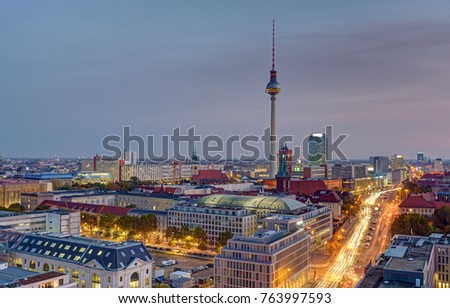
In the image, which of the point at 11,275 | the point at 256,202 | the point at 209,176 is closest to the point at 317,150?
the point at 209,176

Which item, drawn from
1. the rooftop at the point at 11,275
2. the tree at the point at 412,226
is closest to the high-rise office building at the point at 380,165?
the tree at the point at 412,226

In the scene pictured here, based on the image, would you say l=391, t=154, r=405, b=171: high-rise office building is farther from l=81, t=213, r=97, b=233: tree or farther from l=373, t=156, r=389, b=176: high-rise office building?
l=81, t=213, r=97, b=233: tree

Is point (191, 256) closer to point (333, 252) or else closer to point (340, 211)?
point (333, 252)

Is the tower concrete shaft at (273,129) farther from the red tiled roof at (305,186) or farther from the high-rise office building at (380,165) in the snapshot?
the high-rise office building at (380,165)

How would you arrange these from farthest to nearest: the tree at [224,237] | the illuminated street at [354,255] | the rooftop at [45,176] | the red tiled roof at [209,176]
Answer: the red tiled roof at [209,176] < the rooftop at [45,176] < the tree at [224,237] < the illuminated street at [354,255]

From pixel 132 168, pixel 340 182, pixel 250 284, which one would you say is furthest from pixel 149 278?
pixel 132 168

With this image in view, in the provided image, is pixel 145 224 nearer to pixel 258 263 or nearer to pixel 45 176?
pixel 258 263
